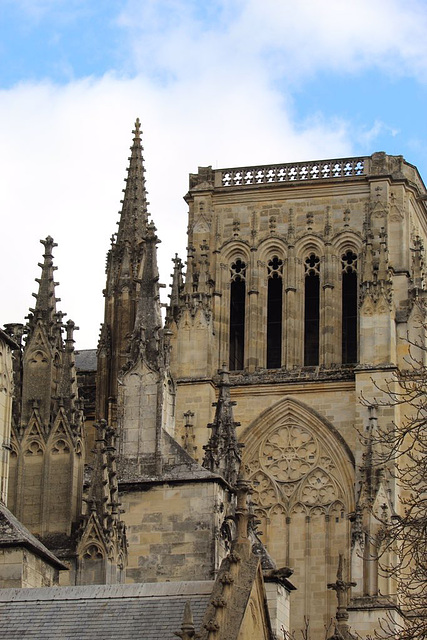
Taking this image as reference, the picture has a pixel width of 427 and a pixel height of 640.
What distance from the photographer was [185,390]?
50.9 m

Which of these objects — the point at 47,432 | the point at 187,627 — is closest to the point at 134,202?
the point at 47,432

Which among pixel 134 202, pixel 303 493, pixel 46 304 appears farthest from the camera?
pixel 303 493

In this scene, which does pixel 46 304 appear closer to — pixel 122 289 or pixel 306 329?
pixel 122 289

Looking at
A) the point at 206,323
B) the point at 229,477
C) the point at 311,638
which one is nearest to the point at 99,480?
the point at 229,477

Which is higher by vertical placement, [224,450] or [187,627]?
[224,450]

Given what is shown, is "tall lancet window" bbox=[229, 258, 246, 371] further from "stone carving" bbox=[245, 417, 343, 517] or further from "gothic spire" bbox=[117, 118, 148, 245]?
"gothic spire" bbox=[117, 118, 148, 245]

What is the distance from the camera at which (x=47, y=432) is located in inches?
1278

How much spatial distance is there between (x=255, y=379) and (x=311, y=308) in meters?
3.09

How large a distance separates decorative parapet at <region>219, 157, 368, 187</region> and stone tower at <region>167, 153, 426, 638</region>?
0.13 ft

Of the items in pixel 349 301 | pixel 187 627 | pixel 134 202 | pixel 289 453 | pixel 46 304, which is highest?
pixel 134 202

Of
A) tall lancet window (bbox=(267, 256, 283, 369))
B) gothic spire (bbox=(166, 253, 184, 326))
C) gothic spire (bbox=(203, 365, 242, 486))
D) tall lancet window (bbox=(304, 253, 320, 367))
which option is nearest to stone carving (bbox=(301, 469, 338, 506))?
tall lancet window (bbox=(304, 253, 320, 367))

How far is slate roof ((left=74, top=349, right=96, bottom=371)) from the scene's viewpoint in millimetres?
53562

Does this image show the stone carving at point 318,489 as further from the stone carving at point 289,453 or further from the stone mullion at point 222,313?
the stone mullion at point 222,313

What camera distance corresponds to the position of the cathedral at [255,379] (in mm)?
33312
